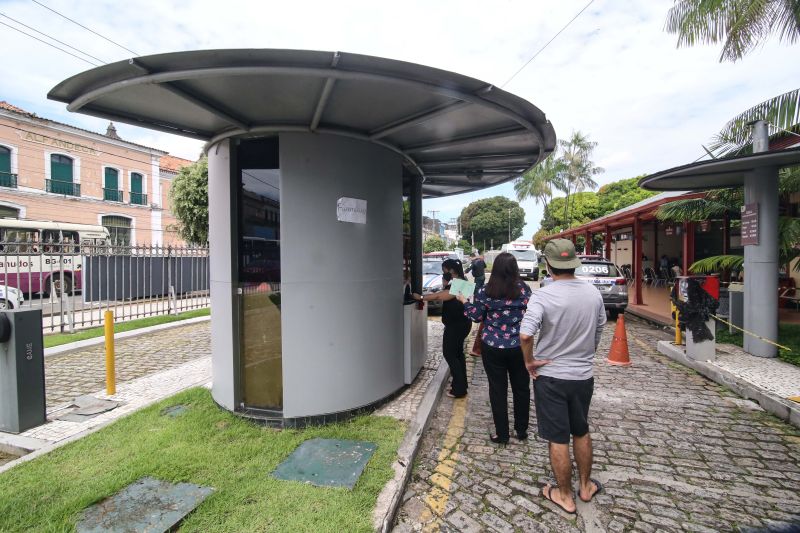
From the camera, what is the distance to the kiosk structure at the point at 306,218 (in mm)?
3615

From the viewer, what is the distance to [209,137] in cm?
447

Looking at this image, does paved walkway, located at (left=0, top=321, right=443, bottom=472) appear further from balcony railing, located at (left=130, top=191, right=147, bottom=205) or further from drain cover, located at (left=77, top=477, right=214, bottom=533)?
balcony railing, located at (left=130, top=191, right=147, bottom=205)

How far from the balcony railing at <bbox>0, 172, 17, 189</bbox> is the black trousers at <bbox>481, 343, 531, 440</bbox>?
27106mm

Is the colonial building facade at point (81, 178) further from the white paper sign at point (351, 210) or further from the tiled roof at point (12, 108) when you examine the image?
the white paper sign at point (351, 210)

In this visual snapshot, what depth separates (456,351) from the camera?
499 cm

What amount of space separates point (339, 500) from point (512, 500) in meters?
1.27

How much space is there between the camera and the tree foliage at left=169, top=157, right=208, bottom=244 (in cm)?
1550

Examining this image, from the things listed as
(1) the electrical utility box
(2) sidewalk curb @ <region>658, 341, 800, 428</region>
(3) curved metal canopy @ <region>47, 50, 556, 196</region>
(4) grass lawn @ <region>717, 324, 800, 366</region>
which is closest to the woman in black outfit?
(3) curved metal canopy @ <region>47, 50, 556, 196</region>

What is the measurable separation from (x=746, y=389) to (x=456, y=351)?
3.63m

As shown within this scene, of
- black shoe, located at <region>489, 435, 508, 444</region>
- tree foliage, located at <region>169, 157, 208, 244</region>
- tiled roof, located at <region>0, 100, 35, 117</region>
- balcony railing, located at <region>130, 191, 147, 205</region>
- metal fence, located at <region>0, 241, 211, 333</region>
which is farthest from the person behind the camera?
balcony railing, located at <region>130, 191, 147, 205</region>

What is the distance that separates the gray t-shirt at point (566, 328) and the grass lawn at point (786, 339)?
5.59 m

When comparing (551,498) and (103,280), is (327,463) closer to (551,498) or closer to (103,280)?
(551,498)

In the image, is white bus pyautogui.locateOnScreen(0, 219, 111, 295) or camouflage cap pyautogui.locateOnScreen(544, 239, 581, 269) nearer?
camouflage cap pyautogui.locateOnScreen(544, 239, 581, 269)

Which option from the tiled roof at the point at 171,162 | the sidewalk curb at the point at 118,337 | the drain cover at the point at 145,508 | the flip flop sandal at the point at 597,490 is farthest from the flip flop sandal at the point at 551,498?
the tiled roof at the point at 171,162
